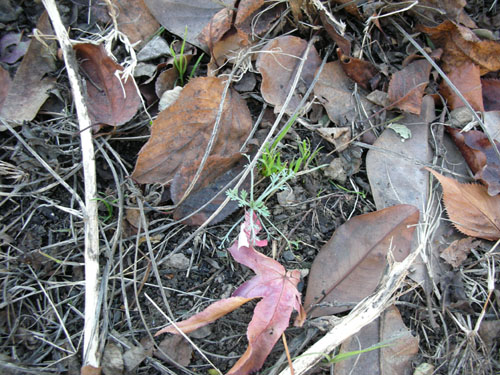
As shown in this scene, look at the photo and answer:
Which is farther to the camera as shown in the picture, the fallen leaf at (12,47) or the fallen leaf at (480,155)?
the fallen leaf at (12,47)

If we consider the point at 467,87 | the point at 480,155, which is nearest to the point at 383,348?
the point at 480,155

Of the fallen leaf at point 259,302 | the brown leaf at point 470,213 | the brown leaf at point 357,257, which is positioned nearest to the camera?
the fallen leaf at point 259,302

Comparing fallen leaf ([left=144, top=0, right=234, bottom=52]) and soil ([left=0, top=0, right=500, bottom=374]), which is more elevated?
fallen leaf ([left=144, top=0, right=234, bottom=52])

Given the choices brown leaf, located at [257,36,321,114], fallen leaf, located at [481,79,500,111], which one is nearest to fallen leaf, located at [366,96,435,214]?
fallen leaf, located at [481,79,500,111]

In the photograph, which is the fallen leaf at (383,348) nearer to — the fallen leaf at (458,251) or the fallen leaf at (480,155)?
the fallen leaf at (458,251)

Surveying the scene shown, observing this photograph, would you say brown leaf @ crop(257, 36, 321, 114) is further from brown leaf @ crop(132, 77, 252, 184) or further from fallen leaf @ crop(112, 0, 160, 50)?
fallen leaf @ crop(112, 0, 160, 50)

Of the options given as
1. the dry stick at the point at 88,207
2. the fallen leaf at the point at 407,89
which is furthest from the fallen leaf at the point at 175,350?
the fallen leaf at the point at 407,89
